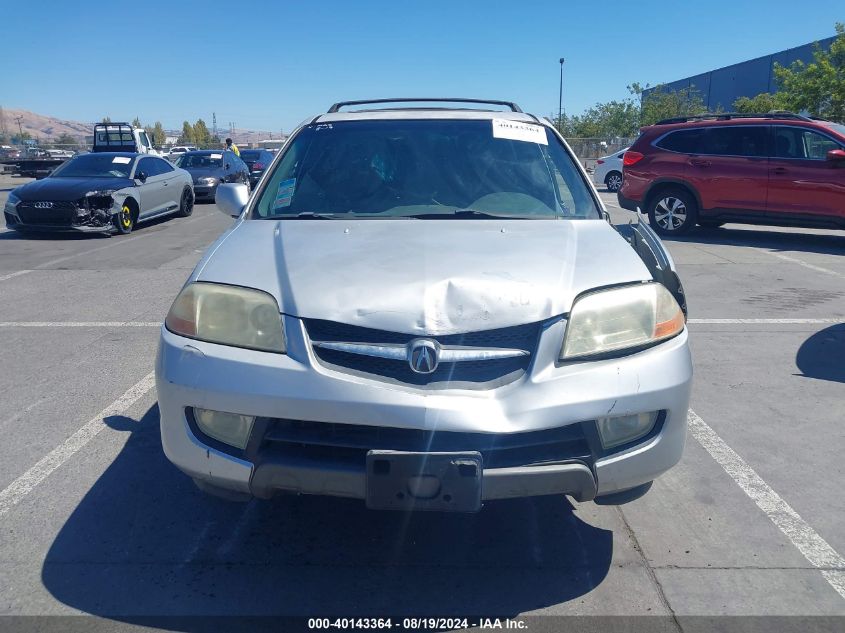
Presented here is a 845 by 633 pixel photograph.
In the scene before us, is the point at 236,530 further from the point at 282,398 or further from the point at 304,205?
the point at 304,205

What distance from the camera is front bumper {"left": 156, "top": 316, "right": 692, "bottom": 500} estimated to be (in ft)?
8.25

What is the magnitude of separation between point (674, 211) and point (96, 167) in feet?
33.3

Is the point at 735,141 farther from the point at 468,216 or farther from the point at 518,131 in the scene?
the point at 468,216

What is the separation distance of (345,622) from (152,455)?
180 centimetres

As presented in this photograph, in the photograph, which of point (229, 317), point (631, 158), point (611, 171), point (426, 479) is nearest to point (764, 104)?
point (611, 171)

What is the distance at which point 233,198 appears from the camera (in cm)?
441

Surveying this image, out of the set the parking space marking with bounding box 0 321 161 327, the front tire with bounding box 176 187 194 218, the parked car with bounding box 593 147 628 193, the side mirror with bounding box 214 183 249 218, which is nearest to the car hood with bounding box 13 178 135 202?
the front tire with bounding box 176 187 194 218

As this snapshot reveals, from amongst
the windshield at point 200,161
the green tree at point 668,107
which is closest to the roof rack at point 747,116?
the windshield at point 200,161

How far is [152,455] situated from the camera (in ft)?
13.1

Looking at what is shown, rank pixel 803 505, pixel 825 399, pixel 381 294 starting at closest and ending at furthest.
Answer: pixel 381 294, pixel 803 505, pixel 825 399

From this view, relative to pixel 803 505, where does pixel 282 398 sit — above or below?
above

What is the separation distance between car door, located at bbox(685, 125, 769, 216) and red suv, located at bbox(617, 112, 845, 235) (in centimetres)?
1

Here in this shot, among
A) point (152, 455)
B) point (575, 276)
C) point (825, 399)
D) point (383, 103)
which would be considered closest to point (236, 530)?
point (152, 455)

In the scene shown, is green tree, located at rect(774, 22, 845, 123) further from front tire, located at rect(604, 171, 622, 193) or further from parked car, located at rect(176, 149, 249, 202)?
parked car, located at rect(176, 149, 249, 202)
